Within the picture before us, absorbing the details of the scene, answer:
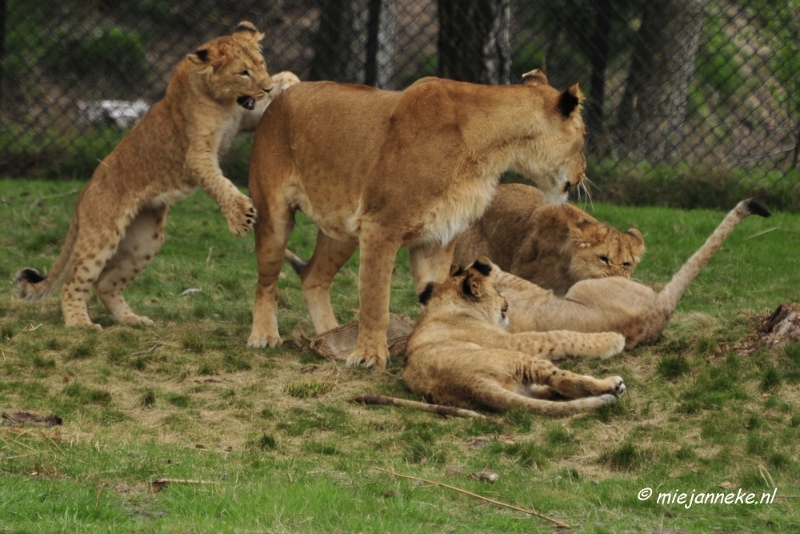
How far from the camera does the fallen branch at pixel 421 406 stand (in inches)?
208

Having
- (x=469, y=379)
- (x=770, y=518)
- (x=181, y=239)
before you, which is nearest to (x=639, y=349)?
(x=469, y=379)

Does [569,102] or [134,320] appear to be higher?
[569,102]

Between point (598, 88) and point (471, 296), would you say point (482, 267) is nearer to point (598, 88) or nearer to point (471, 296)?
point (471, 296)

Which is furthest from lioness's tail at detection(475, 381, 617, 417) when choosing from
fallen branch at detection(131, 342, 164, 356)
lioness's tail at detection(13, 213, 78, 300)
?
lioness's tail at detection(13, 213, 78, 300)

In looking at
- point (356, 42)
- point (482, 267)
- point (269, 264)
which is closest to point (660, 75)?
point (356, 42)

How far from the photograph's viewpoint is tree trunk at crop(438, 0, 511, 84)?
11.3 m

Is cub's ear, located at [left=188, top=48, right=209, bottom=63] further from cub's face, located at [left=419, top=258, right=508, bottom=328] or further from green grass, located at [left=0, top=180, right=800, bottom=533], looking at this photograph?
cub's face, located at [left=419, top=258, right=508, bottom=328]

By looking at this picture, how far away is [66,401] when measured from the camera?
5.59 metres

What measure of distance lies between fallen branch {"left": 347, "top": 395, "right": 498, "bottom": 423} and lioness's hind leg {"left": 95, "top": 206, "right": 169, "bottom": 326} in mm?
2576

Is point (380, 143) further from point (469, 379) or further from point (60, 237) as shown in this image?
point (60, 237)

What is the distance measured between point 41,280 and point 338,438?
10.8ft

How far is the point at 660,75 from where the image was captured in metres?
11.6

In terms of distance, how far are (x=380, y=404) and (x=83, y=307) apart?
2.67 m

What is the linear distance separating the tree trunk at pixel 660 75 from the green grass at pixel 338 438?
341 centimetres
